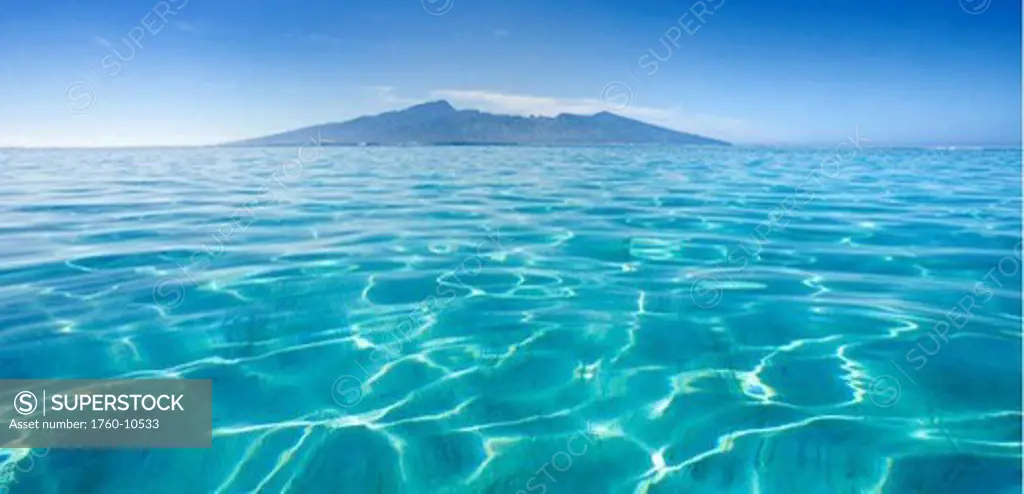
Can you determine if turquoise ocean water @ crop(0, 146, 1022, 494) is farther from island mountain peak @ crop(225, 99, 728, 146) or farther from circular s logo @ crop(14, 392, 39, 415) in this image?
island mountain peak @ crop(225, 99, 728, 146)

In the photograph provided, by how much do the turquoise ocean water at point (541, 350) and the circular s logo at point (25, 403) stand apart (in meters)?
0.25

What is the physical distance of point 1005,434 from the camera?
3.15 metres

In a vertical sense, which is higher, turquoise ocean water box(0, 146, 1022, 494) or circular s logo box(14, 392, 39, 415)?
turquoise ocean water box(0, 146, 1022, 494)

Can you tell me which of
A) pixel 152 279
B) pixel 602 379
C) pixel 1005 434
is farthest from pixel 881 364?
pixel 152 279

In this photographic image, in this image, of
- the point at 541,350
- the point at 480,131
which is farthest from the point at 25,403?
the point at 480,131

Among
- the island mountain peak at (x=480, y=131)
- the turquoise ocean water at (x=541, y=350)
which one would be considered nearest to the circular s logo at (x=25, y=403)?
the turquoise ocean water at (x=541, y=350)

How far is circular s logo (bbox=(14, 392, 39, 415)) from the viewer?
3418mm

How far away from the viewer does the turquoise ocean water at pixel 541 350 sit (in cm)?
291

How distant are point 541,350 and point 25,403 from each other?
326 cm

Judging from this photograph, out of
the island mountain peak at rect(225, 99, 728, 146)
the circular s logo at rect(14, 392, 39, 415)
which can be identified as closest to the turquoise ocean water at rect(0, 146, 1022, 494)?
the circular s logo at rect(14, 392, 39, 415)

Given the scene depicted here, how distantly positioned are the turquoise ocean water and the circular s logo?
25 cm

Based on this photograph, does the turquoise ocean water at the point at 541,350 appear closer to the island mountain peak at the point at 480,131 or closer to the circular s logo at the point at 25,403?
the circular s logo at the point at 25,403

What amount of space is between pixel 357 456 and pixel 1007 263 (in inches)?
297

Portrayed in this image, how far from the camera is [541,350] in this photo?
13.8 ft
